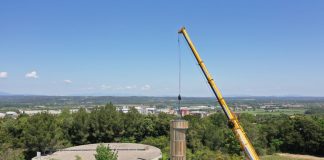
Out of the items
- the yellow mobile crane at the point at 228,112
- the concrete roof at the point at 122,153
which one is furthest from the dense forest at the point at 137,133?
the yellow mobile crane at the point at 228,112

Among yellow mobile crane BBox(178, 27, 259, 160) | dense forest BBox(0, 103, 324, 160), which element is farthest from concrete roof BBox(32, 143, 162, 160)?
yellow mobile crane BBox(178, 27, 259, 160)

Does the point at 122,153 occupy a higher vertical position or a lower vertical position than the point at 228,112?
lower

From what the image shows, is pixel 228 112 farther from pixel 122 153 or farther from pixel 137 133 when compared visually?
pixel 137 133

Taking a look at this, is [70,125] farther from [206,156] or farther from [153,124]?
[206,156]

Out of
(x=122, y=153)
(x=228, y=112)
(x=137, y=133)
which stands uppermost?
(x=228, y=112)

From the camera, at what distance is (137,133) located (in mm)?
39062

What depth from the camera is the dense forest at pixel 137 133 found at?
30703 mm

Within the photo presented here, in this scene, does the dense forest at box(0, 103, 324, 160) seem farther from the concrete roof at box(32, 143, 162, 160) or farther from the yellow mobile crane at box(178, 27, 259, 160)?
the yellow mobile crane at box(178, 27, 259, 160)

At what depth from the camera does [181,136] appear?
11.2 metres

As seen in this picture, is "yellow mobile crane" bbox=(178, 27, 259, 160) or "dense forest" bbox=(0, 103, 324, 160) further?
"dense forest" bbox=(0, 103, 324, 160)

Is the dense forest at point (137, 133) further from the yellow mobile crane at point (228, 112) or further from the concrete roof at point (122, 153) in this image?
the yellow mobile crane at point (228, 112)

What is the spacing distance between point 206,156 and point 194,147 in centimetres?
894

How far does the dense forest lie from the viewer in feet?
101

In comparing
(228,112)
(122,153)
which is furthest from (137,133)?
(228,112)
